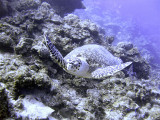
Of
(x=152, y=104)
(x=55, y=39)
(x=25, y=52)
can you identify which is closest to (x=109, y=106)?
(x=152, y=104)

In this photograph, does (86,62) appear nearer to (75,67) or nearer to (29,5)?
(75,67)

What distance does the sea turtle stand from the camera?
3141 millimetres

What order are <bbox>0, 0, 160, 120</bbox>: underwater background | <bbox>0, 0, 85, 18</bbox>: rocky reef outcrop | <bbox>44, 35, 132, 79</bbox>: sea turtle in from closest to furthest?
<bbox>0, 0, 160, 120</bbox>: underwater background, <bbox>44, 35, 132, 79</bbox>: sea turtle, <bbox>0, 0, 85, 18</bbox>: rocky reef outcrop

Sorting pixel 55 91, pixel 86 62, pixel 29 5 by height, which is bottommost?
pixel 55 91

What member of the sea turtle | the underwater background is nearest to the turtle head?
the sea turtle

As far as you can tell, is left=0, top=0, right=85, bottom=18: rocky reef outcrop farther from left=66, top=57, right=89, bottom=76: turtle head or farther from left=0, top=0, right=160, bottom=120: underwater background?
left=66, top=57, right=89, bottom=76: turtle head

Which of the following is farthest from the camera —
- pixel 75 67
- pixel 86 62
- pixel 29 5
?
pixel 29 5

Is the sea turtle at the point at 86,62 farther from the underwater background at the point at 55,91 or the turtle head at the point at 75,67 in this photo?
the underwater background at the point at 55,91

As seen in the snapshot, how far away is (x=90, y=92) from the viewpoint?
3041 mm

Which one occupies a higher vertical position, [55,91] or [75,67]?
[75,67]

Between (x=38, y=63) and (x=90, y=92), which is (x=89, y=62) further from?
(x=38, y=63)

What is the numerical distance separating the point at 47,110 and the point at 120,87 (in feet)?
7.87

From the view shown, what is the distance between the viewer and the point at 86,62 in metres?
3.87

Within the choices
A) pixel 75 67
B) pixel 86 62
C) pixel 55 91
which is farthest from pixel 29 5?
pixel 55 91
